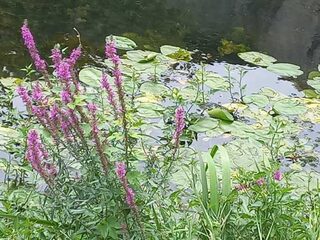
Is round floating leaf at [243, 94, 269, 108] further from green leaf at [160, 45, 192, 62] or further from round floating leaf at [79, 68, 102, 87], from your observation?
round floating leaf at [79, 68, 102, 87]

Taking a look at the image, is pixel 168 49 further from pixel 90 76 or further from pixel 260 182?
pixel 260 182

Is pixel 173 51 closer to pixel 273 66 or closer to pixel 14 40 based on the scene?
pixel 273 66

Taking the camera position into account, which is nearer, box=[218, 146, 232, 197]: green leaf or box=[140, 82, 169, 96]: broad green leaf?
box=[218, 146, 232, 197]: green leaf

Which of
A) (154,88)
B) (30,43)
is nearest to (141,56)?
(154,88)

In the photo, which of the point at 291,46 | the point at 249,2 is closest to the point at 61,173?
the point at 291,46

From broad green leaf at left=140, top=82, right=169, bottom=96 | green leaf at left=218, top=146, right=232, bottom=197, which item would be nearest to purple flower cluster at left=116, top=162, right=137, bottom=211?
green leaf at left=218, top=146, right=232, bottom=197

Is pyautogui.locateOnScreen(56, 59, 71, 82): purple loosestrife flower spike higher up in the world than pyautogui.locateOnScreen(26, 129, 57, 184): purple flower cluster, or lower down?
higher up

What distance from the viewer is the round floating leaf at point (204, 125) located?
3.12 m

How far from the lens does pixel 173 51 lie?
409 centimetres

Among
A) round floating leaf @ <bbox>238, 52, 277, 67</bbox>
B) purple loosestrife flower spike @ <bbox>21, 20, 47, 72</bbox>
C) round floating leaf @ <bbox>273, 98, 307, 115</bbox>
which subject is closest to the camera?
purple loosestrife flower spike @ <bbox>21, 20, 47, 72</bbox>

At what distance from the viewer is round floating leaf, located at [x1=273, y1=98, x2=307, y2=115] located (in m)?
3.39

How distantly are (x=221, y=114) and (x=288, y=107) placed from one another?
0.45 meters

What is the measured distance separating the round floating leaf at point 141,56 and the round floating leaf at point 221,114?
0.69m

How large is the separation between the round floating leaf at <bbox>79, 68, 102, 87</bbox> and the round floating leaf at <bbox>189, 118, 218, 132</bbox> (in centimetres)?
60
